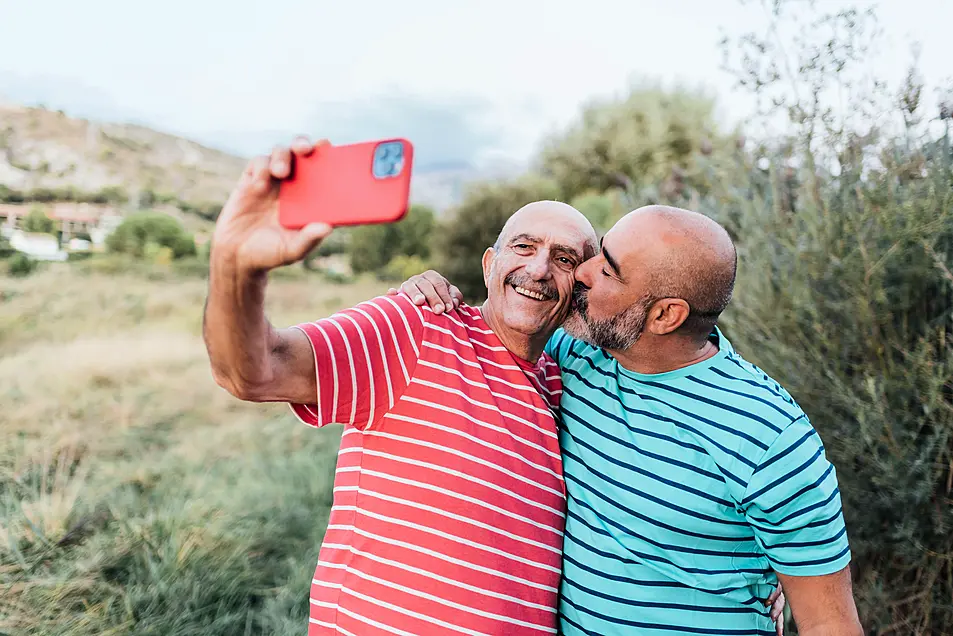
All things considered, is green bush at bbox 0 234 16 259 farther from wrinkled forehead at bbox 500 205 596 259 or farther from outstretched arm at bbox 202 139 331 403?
outstretched arm at bbox 202 139 331 403

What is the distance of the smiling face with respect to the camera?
2.25 metres

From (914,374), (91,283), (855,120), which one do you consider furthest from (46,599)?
(91,283)

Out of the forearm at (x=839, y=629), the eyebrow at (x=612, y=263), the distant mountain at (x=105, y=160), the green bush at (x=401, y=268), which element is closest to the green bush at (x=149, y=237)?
the distant mountain at (x=105, y=160)

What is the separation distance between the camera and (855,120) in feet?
11.7

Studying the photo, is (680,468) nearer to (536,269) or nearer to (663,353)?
(663,353)

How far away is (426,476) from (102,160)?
8514 millimetres

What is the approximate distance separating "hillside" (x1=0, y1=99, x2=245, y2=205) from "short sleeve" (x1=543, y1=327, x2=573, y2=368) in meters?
6.82

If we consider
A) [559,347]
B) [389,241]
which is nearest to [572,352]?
[559,347]

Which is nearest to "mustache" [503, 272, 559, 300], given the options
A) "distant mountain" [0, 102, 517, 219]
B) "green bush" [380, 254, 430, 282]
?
"distant mountain" [0, 102, 517, 219]

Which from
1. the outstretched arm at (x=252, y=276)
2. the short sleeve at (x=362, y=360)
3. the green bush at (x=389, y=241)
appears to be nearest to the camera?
the outstretched arm at (x=252, y=276)

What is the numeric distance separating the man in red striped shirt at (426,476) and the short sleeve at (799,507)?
60 centimetres

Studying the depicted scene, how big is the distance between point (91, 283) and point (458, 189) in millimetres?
7053

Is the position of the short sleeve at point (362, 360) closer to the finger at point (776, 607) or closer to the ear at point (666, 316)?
the ear at point (666, 316)

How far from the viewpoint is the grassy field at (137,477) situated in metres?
3.22
